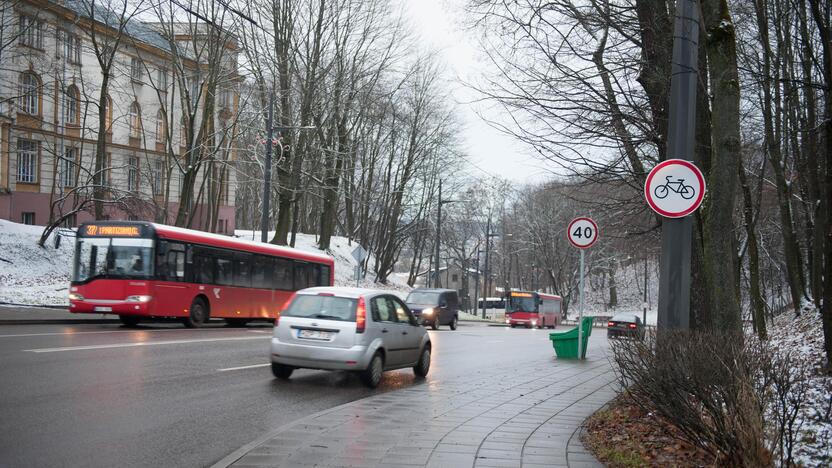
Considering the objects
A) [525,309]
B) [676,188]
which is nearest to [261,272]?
[676,188]

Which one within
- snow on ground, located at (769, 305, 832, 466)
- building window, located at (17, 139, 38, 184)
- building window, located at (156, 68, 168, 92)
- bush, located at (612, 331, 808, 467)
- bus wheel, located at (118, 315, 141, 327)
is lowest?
bus wheel, located at (118, 315, 141, 327)

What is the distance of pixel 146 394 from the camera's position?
10375mm

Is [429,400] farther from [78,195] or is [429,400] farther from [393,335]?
[78,195]

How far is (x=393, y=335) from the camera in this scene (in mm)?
13492

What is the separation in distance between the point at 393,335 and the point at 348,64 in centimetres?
2994

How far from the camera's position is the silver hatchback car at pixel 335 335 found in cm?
1247

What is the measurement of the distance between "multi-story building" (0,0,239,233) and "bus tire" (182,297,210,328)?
27.8 ft

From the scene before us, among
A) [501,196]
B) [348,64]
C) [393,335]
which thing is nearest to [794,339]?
[393,335]

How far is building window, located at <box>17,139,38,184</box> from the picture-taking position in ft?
151

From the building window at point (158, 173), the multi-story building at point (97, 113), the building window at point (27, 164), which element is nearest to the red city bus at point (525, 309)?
the multi-story building at point (97, 113)

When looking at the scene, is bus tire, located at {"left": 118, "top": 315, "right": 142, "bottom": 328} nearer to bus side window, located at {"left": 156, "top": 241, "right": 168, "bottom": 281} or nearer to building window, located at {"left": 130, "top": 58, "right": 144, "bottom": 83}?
bus side window, located at {"left": 156, "top": 241, "right": 168, "bottom": 281}

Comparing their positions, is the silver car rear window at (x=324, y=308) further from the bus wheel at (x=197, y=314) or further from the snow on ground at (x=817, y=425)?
the bus wheel at (x=197, y=314)

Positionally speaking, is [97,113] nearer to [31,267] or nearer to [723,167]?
[31,267]

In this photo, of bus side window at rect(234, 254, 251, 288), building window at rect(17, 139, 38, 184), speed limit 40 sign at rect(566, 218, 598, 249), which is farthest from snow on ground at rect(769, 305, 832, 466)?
building window at rect(17, 139, 38, 184)
